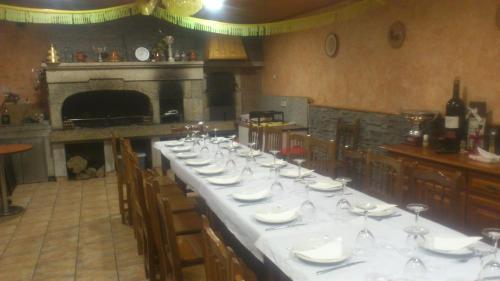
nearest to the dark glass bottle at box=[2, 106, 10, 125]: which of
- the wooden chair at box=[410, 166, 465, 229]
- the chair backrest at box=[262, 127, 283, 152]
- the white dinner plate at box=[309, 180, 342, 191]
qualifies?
the chair backrest at box=[262, 127, 283, 152]

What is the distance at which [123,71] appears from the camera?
6.54 metres

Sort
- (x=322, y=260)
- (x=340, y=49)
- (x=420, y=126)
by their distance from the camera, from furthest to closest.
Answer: (x=340, y=49) < (x=420, y=126) < (x=322, y=260)

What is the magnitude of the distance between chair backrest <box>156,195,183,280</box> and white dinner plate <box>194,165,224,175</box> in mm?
934

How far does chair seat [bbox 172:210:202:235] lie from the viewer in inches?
111

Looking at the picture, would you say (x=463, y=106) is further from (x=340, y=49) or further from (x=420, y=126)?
(x=340, y=49)

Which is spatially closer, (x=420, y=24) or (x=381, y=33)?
(x=420, y=24)

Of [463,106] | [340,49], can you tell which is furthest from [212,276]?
[340,49]

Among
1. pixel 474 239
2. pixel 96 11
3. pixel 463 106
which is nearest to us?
pixel 474 239

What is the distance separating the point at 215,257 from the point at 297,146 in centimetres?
348

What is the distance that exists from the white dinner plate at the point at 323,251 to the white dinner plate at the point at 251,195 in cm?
67

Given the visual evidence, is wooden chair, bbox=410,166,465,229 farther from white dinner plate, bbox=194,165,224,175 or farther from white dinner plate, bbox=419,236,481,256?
white dinner plate, bbox=194,165,224,175

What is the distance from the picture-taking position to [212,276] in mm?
1438

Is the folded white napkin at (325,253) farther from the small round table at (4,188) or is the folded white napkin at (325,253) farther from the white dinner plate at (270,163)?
→ the small round table at (4,188)

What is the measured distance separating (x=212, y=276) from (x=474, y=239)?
111 centimetres
